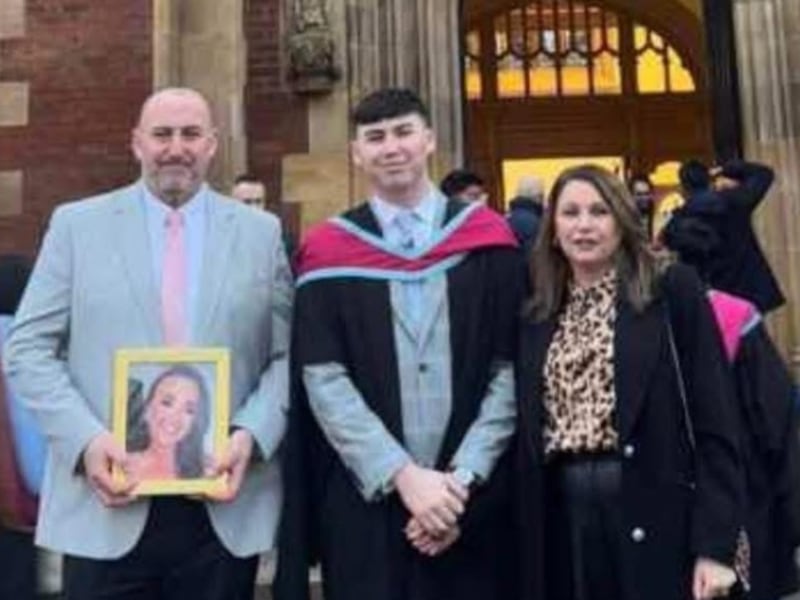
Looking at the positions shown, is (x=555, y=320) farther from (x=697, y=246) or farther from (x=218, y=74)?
(x=218, y=74)

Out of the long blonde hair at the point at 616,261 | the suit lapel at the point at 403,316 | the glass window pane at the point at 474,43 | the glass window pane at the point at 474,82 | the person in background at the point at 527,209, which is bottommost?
the suit lapel at the point at 403,316

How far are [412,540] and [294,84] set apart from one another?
620cm

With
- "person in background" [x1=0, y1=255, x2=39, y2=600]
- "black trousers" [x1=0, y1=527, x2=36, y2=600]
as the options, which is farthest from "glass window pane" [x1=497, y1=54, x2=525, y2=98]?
"black trousers" [x1=0, y1=527, x2=36, y2=600]

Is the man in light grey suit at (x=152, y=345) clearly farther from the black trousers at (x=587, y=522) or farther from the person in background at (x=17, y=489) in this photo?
the person in background at (x=17, y=489)

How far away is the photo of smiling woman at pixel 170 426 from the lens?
11.1 ft

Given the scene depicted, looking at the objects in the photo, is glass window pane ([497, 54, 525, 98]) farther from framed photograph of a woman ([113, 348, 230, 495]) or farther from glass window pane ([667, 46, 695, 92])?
framed photograph of a woman ([113, 348, 230, 495])

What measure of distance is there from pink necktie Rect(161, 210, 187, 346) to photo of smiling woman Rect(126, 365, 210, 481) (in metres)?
0.11

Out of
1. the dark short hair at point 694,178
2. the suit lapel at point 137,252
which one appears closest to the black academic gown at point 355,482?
the suit lapel at point 137,252

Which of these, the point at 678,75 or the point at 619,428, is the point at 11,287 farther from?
the point at 678,75

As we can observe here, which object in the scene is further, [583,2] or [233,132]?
[583,2]

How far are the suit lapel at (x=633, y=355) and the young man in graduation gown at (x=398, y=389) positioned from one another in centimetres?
Answer: 28

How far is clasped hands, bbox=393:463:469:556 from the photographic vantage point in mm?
3410

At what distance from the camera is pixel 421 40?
973 centimetres

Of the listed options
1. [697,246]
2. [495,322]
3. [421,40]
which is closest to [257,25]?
[421,40]
